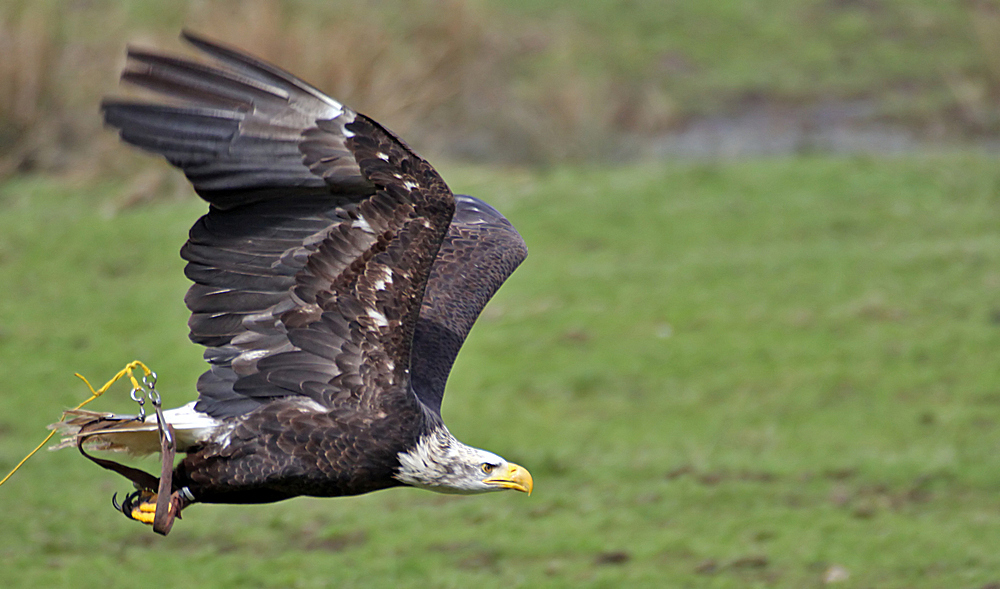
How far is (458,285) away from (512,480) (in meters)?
1.45

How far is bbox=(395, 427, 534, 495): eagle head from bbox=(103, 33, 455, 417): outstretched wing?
0.26 m

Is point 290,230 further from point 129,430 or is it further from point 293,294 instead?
point 129,430

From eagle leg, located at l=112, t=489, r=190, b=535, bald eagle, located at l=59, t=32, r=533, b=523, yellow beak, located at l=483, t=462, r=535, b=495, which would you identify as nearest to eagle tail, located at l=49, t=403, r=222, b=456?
bald eagle, located at l=59, t=32, r=533, b=523

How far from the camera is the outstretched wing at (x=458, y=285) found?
5.97m

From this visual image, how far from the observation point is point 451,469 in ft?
17.4

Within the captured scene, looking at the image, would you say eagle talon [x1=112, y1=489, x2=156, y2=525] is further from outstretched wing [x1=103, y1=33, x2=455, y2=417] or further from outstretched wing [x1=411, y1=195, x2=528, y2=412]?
outstretched wing [x1=411, y1=195, x2=528, y2=412]

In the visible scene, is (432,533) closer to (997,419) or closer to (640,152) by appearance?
(997,419)

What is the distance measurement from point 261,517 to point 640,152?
13072mm

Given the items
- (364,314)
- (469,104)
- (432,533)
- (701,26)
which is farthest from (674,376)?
(701,26)

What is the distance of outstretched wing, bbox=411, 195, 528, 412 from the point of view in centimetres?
597

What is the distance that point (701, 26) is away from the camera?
2708 centimetres

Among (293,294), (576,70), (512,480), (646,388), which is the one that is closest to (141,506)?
(293,294)

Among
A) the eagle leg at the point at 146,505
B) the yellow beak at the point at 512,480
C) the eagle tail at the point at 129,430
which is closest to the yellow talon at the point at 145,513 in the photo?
the eagle leg at the point at 146,505

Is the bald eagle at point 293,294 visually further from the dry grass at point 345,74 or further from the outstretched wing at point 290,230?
the dry grass at point 345,74
